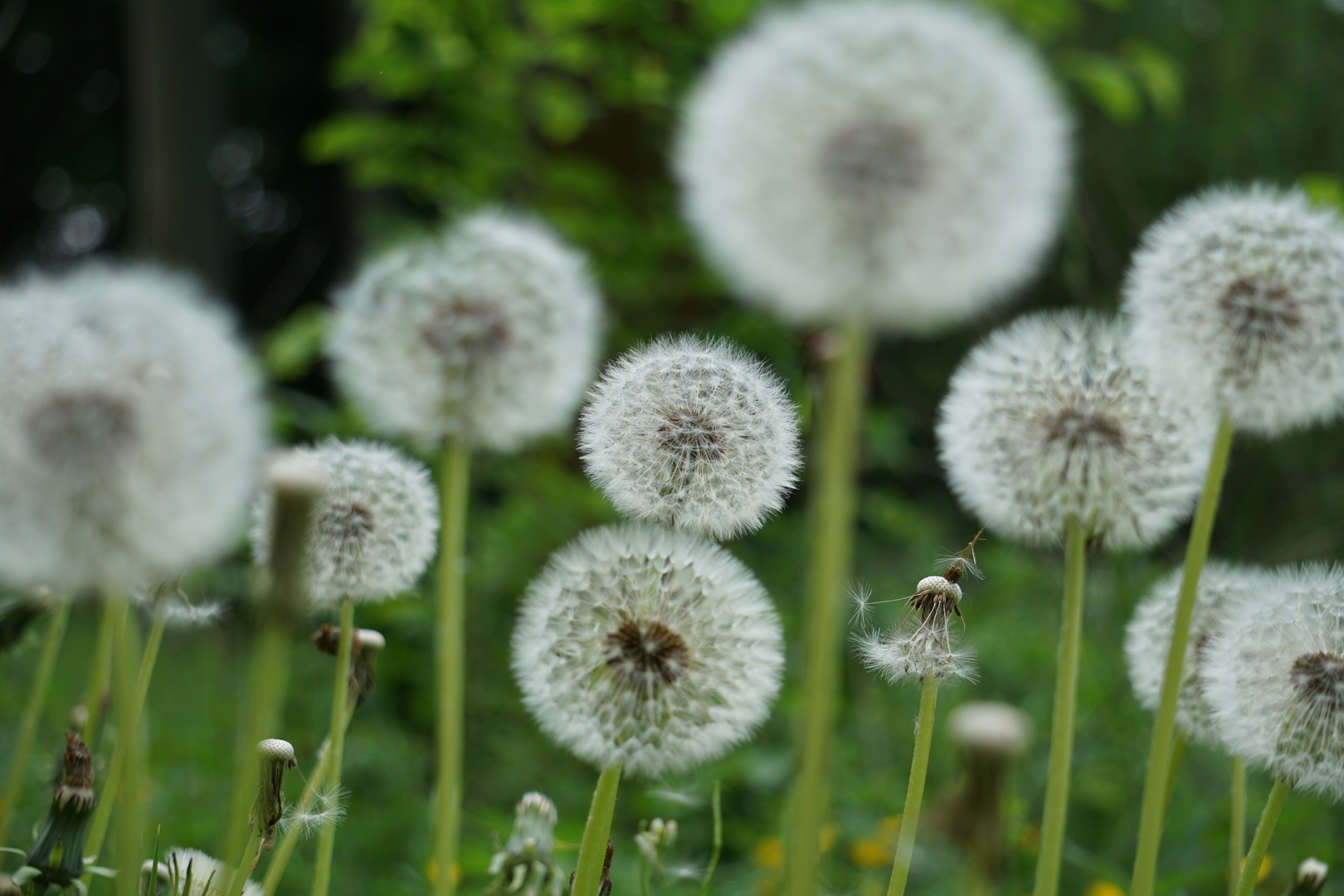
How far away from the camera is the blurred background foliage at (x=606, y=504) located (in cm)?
250

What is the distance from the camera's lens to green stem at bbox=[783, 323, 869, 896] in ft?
1.93

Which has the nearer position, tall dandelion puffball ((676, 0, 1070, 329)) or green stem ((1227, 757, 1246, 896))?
tall dandelion puffball ((676, 0, 1070, 329))

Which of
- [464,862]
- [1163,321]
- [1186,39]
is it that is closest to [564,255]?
[1163,321]

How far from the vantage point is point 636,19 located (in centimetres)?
297

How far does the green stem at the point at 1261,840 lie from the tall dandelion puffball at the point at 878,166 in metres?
0.62

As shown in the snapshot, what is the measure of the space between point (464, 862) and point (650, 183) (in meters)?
3.02

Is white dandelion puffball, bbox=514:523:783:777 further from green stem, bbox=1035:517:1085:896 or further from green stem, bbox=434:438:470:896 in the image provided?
green stem, bbox=1035:517:1085:896

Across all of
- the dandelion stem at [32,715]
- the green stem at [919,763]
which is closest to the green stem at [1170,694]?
the green stem at [919,763]

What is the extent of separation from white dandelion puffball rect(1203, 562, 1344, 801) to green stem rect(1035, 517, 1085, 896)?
0.21 metres

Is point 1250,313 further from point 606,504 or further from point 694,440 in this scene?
point 606,504

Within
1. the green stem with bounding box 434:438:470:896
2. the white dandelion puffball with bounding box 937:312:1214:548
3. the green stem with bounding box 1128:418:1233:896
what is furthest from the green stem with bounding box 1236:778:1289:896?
the green stem with bounding box 434:438:470:896

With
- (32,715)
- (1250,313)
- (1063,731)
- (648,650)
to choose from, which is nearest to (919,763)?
(1063,731)

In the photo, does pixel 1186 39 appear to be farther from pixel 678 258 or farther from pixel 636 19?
pixel 636 19

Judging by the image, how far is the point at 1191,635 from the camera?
1.17 m
